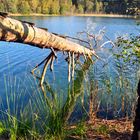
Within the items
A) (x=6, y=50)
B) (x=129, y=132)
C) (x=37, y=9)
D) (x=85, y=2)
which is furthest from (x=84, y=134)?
(x=85, y=2)

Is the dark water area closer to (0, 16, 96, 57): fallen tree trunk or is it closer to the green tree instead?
(0, 16, 96, 57): fallen tree trunk

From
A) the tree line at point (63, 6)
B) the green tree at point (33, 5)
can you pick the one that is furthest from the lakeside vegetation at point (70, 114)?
the green tree at point (33, 5)

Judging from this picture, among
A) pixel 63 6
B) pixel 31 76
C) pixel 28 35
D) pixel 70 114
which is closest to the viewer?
pixel 28 35

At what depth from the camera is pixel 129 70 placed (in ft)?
28.7

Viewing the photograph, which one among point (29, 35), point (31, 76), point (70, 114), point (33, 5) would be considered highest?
point (29, 35)

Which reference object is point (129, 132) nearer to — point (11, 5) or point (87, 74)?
point (87, 74)

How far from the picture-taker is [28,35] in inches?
153

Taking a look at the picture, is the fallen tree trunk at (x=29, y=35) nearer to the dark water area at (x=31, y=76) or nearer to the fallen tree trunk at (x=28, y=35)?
the fallen tree trunk at (x=28, y=35)

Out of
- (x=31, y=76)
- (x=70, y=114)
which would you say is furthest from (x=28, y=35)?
(x=31, y=76)

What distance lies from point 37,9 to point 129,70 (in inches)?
3167

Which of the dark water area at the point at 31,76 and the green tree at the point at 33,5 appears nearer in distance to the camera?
the dark water area at the point at 31,76

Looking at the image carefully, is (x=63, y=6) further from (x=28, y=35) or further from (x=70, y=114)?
(x=28, y=35)

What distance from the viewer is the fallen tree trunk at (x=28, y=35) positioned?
11.3ft

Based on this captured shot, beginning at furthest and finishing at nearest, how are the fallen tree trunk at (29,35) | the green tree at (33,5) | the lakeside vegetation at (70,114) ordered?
the green tree at (33,5) → the lakeside vegetation at (70,114) → the fallen tree trunk at (29,35)
